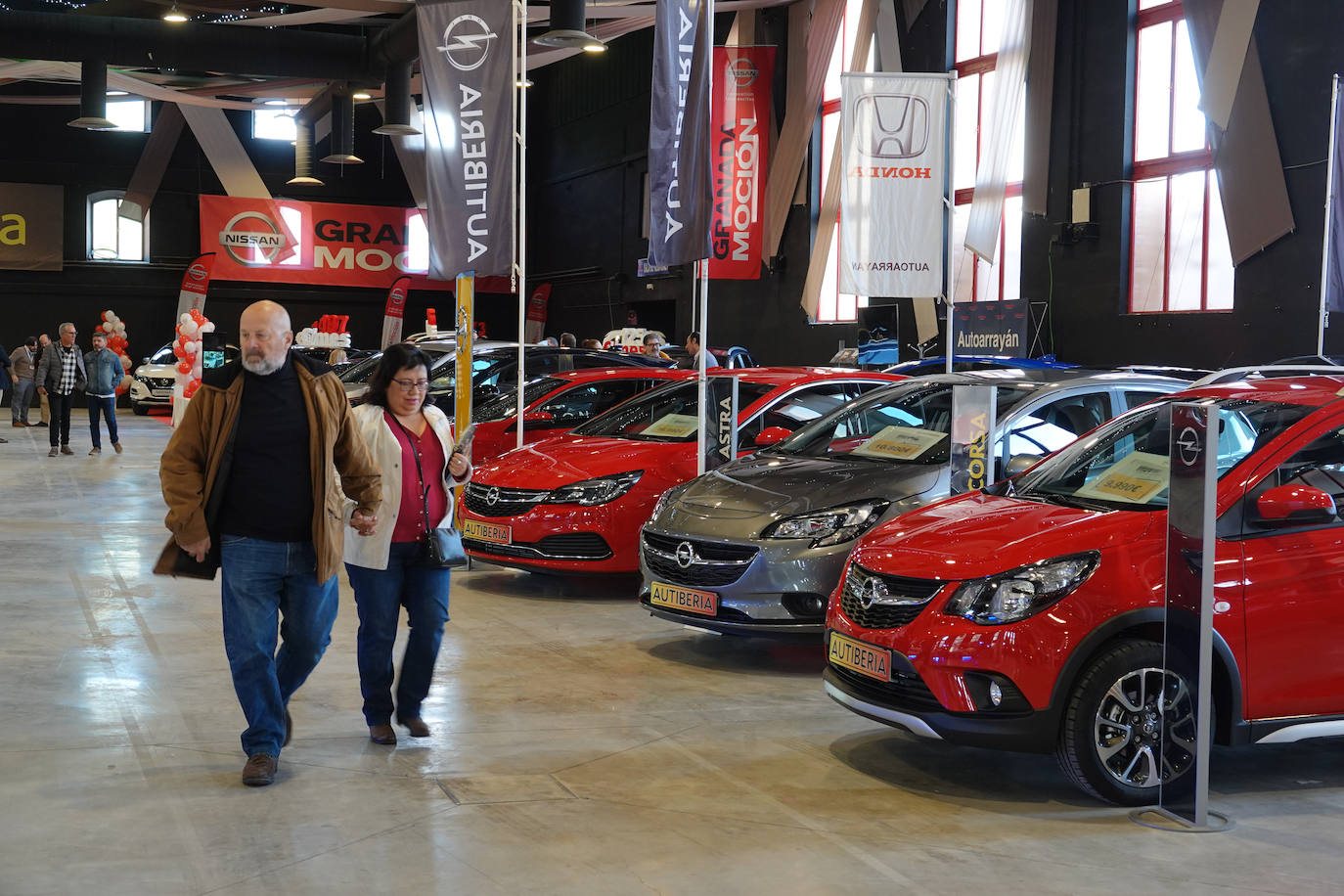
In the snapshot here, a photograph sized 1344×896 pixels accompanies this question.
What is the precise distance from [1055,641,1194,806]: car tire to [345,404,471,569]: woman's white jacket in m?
2.45

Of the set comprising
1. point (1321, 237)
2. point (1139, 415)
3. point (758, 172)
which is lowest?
point (1139, 415)

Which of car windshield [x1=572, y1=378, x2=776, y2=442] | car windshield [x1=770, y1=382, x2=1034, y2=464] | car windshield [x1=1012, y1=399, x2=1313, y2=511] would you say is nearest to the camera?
car windshield [x1=1012, y1=399, x2=1313, y2=511]

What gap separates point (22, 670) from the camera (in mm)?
6391

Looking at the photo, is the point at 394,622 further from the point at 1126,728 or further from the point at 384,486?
the point at 1126,728

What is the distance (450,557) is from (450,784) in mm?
873

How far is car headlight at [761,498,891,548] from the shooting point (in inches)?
256

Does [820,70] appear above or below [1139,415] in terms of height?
above

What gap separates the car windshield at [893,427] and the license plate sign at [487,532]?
1838mm

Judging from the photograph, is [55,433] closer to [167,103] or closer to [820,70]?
[820,70]

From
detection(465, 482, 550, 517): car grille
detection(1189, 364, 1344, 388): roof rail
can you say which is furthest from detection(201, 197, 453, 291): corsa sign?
detection(1189, 364, 1344, 388): roof rail

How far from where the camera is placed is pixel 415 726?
5.30 m

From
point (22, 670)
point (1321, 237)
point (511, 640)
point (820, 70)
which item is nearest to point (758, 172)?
point (820, 70)

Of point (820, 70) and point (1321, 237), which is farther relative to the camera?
point (820, 70)

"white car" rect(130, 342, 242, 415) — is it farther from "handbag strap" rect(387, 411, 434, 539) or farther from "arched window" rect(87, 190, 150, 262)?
"handbag strap" rect(387, 411, 434, 539)
